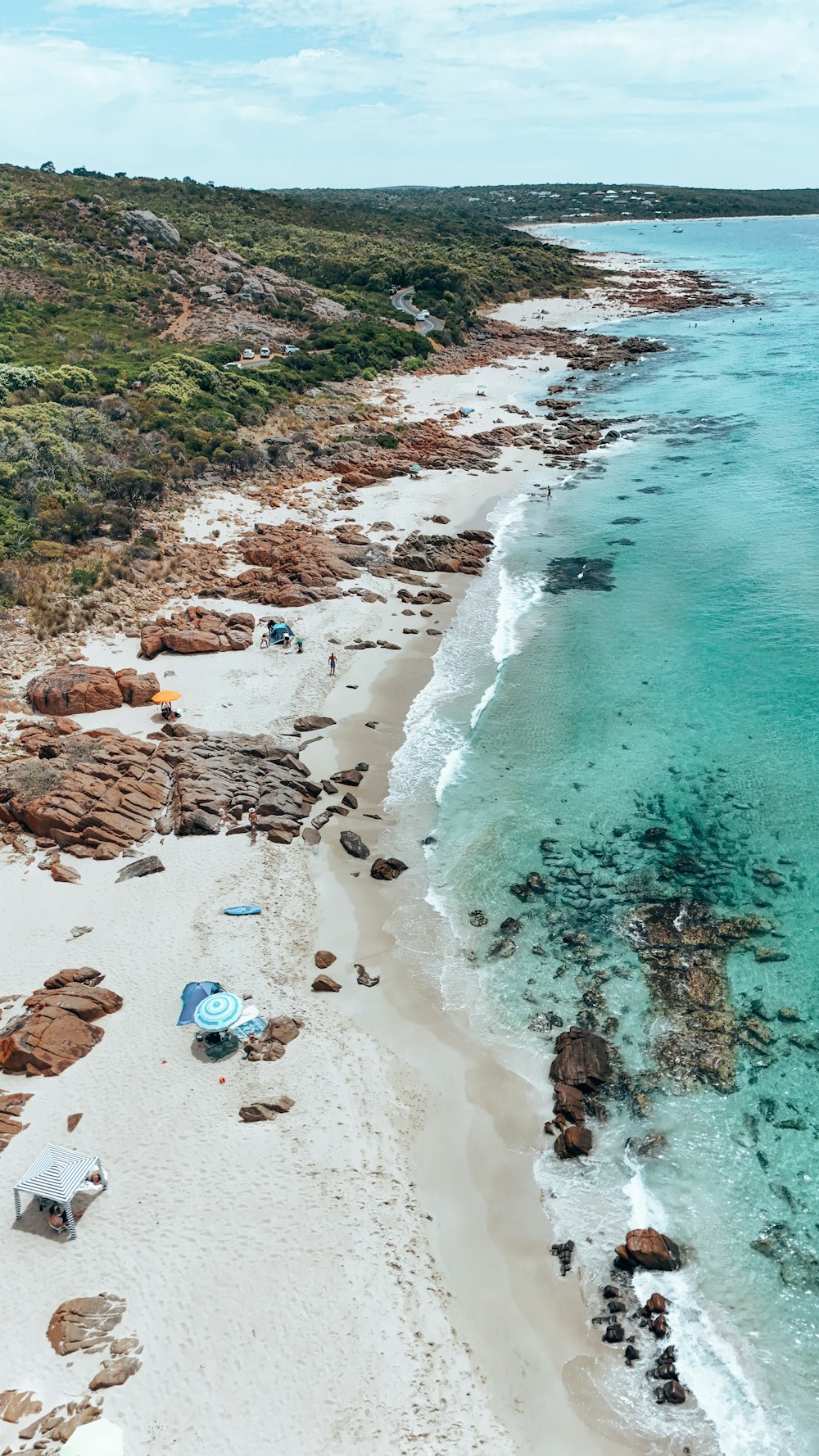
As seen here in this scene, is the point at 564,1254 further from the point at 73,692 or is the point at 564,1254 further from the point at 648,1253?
the point at 73,692

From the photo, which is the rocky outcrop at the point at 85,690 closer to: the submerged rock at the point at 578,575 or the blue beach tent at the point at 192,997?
the blue beach tent at the point at 192,997

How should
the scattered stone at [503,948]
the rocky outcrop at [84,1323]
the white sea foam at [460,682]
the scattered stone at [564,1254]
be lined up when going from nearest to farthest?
the rocky outcrop at [84,1323]
the scattered stone at [564,1254]
the scattered stone at [503,948]
the white sea foam at [460,682]

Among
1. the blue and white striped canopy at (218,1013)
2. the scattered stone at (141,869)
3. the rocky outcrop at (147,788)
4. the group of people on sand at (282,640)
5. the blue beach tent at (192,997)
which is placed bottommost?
the blue beach tent at (192,997)

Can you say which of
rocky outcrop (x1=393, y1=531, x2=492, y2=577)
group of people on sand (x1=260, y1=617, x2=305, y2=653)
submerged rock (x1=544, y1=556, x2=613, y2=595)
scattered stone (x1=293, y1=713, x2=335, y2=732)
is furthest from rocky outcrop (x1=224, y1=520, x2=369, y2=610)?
scattered stone (x1=293, y1=713, x2=335, y2=732)

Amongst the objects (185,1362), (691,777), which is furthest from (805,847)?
(185,1362)

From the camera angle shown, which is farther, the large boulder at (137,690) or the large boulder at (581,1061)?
the large boulder at (137,690)

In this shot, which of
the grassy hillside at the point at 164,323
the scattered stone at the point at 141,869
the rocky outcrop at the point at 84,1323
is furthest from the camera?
the grassy hillside at the point at 164,323

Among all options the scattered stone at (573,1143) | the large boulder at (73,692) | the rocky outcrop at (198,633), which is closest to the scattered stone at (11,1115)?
→ the scattered stone at (573,1143)

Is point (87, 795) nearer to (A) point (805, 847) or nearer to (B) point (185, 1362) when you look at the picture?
(B) point (185, 1362)
